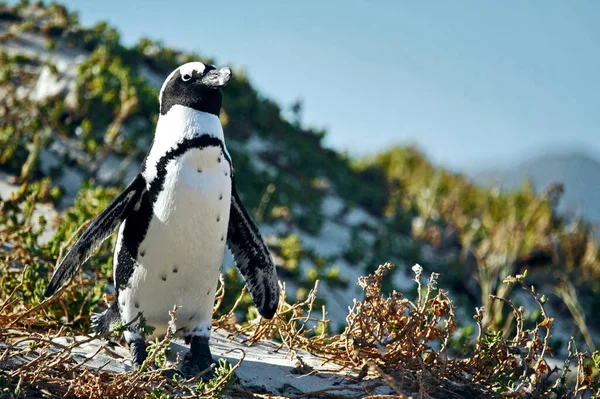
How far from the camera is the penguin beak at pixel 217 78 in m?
3.14

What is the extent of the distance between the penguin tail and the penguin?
57 millimetres

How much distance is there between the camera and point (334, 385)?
130 inches

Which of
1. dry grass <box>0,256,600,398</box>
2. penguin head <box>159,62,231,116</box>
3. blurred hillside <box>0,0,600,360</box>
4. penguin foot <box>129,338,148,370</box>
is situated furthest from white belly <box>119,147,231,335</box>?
blurred hillside <box>0,0,600,360</box>

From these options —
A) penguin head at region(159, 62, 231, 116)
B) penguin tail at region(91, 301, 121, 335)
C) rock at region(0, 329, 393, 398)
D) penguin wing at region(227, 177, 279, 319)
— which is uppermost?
penguin head at region(159, 62, 231, 116)

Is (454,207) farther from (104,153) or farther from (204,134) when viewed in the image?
(204,134)

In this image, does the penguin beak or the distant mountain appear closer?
the penguin beak

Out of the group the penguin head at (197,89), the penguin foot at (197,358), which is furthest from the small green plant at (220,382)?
the penguin head at (197,89)

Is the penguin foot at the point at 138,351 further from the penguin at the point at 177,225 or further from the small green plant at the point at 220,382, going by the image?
the small green plant at the point at 220,382

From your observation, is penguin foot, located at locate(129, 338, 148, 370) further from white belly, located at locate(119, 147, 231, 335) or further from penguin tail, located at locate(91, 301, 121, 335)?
penguin tail, located at locate(91, 301, 121, 335)

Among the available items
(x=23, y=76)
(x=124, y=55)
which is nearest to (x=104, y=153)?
(x=23, y=76)

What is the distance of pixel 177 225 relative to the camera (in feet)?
10.6

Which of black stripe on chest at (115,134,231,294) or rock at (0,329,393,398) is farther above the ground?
black stripe on chest at (115,134,231,294)

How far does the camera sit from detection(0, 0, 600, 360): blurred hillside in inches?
269

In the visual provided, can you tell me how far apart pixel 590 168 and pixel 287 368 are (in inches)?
1526
